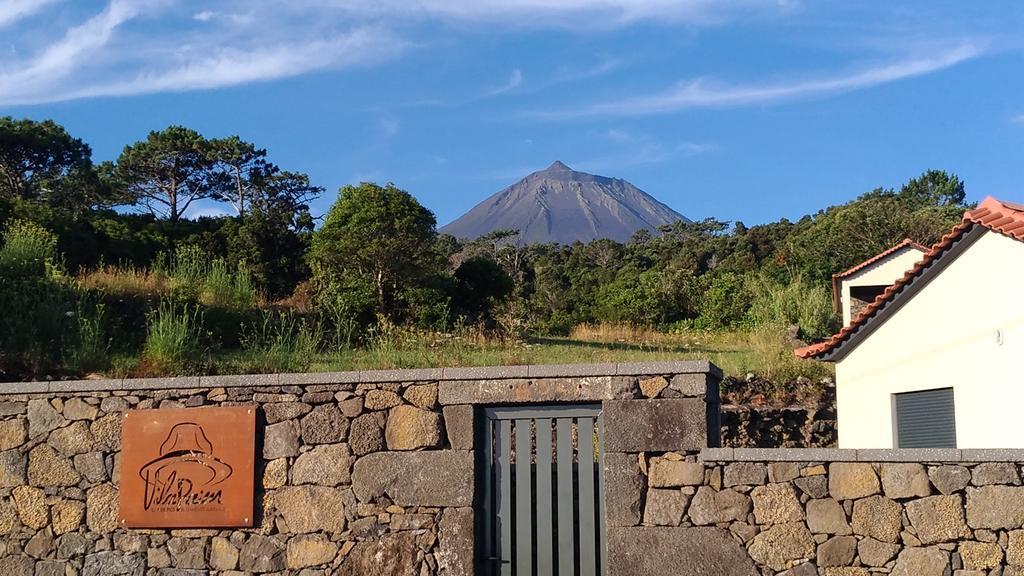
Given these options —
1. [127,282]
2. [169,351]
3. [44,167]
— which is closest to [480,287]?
[127,282]

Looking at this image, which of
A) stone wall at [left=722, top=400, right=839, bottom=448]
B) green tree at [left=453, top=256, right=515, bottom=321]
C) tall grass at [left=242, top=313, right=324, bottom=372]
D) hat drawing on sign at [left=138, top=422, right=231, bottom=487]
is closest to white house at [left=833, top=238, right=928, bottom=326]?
stone wall at [left=722, top=400, right=839, bottom=448]

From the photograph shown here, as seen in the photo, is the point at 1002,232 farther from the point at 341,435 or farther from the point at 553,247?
the point at 553,247

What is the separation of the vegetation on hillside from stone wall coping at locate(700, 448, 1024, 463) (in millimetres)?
7268

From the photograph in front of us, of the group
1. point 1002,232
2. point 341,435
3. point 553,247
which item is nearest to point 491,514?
point 341,435

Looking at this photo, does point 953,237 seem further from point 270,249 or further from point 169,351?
point 270,249

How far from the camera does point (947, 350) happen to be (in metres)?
14.1

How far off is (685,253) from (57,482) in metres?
39.0

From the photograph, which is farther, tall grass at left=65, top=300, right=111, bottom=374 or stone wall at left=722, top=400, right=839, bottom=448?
stone wall at left=722, top=400, right=839, bottom=448

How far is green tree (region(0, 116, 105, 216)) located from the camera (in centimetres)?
4384

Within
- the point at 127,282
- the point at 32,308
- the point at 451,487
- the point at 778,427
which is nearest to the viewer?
the point at 451,487

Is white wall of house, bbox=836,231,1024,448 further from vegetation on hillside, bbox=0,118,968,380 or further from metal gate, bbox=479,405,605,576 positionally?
metal gate, bbox=479,405,605,576

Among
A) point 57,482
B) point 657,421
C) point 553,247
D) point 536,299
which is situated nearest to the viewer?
point 657,421

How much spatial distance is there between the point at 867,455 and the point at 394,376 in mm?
3847

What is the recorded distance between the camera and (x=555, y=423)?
27.9 ft
